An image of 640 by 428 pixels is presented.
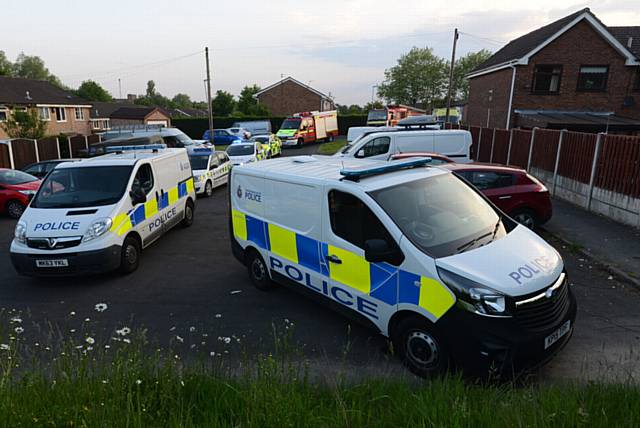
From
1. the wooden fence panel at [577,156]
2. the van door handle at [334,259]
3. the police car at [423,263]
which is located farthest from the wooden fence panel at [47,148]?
the wooden fence panel at [577,156]

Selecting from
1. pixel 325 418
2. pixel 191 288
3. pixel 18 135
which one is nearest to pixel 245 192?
pixel 191 288

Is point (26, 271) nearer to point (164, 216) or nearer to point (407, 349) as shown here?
point (164, 216)

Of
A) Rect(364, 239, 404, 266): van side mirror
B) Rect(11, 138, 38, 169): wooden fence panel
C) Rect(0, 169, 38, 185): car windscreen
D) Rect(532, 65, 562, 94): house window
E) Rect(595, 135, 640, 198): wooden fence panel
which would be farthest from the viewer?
Rect(532, 65, 562, 94): house window

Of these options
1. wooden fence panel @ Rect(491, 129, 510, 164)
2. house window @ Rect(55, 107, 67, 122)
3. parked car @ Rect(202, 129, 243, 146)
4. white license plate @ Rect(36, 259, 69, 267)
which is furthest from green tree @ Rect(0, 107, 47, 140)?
wooden fence panel @ Rect(491, 129, 510, 164)

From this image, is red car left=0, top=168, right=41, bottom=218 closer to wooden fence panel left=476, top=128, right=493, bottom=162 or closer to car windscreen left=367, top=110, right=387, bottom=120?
wooden fence panel left=476, top=128, right=493, bottom=162

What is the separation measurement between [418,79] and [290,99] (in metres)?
31.1

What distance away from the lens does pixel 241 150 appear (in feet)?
60.1

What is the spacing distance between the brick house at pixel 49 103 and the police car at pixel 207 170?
30.3m

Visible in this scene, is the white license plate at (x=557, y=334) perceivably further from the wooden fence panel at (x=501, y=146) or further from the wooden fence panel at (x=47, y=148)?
the wooden fence panel at (x=47, y=148)

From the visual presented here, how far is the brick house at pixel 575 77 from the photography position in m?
21.5

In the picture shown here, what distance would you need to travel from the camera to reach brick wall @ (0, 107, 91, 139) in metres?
41.5

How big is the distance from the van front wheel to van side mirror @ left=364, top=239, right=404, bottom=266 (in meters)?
0.56

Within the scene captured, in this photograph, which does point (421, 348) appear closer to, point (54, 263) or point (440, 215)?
point (440, 215)

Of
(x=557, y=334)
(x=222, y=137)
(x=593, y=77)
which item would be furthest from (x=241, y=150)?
→ (x=593, y=77)
